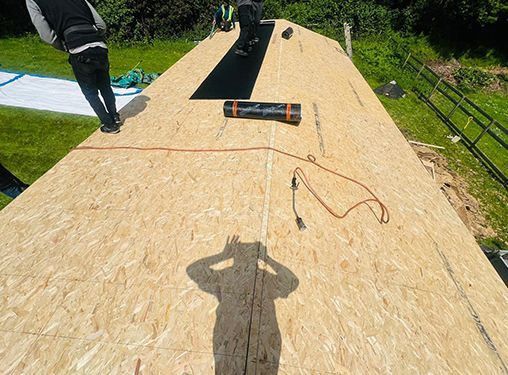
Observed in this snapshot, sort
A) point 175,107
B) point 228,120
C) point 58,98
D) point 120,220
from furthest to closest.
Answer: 1. point 58,98
2. point 175,107
3. point 228,120
4. point 120,220

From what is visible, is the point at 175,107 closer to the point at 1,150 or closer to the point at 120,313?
the point at 120,313

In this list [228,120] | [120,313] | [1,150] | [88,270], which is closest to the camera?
[120,313]

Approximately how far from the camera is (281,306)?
2125 millimetres

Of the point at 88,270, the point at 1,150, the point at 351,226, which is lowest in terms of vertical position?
the point at 1,150

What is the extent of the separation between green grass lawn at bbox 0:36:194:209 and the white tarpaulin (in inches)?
14.0

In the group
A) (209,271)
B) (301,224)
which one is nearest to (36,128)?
(209,271)

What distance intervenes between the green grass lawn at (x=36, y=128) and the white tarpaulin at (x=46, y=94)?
1.16 ft

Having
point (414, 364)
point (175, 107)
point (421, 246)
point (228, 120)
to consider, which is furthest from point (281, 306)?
point (175, 107)

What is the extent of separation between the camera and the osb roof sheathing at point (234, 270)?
1.92 meters

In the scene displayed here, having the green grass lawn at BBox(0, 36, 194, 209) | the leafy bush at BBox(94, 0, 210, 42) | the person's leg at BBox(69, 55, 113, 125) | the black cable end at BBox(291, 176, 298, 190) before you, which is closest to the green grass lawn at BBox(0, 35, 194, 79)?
the green grass lawn at BBox(0, 36, 194, 209)

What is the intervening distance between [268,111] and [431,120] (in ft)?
32.0

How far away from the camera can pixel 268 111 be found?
13.7ft

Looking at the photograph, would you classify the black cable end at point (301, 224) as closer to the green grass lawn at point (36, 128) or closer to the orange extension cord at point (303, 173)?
the orange extension cord at point (303, 173)

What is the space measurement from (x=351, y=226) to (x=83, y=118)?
7906 mm
